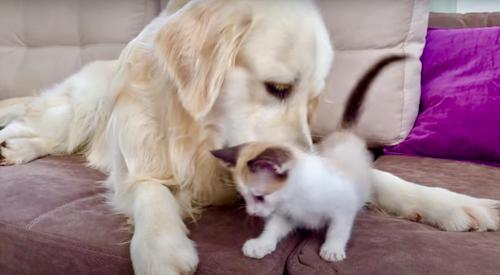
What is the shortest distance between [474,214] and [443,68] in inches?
33.4

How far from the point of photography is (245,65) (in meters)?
1.15

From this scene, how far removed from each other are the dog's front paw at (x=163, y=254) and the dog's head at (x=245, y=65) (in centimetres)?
29

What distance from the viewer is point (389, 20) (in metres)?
1.72

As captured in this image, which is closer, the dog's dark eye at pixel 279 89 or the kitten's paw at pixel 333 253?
the kitten's paw at pixel 333 253

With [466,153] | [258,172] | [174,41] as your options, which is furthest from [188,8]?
[466,153]

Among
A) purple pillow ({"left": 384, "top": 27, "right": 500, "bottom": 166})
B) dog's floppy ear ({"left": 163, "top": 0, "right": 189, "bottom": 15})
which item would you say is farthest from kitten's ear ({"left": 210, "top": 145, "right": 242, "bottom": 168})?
purple pillow ({"left": 384, "top": 27, "right": 500, "bottom": 166})

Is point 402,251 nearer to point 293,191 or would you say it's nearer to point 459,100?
point 293,191

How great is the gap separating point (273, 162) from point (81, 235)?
0.47 m

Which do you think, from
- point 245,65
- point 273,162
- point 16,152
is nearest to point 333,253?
point 273,162

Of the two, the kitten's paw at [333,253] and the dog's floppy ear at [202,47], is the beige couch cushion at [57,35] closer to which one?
the dog's floppy ear at [202,47]

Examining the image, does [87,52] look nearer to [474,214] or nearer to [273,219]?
[273,219]

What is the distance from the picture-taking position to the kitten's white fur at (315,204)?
94 centimetres

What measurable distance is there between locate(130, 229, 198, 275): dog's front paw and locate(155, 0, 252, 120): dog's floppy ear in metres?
0.32

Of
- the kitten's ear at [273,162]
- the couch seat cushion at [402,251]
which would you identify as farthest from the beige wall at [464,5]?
the kitten's ear at [273,162]
